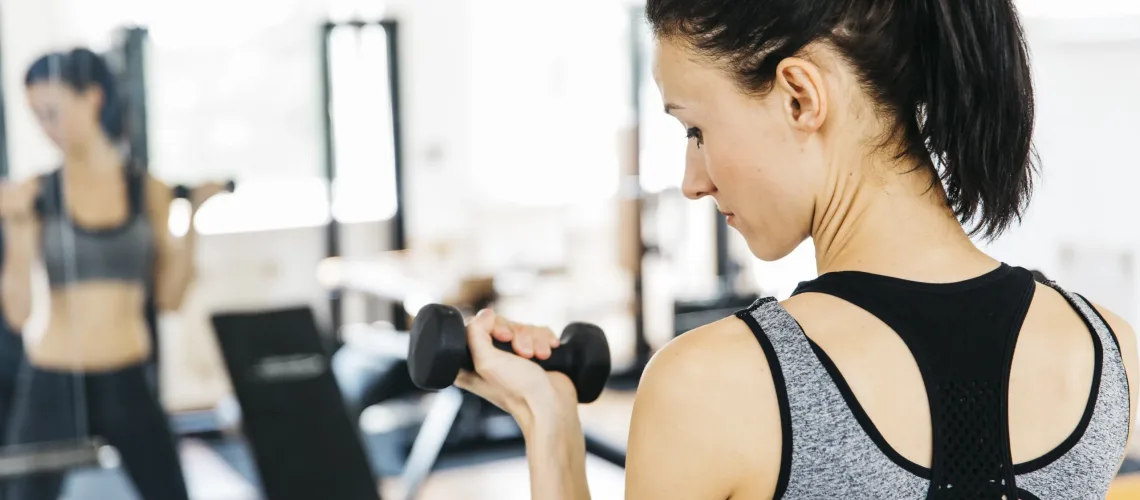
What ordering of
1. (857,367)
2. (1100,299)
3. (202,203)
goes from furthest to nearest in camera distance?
(1100,299) → (202,203) → (857,367)

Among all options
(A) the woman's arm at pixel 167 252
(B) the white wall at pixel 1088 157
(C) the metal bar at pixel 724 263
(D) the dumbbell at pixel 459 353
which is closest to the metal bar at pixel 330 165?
(A) the woman's arm at pixel 167 252

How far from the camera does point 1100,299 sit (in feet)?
11.7

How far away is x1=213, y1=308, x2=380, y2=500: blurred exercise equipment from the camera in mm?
3236

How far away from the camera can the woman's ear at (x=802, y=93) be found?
29.1 inches

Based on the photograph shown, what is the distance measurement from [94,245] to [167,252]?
0.91 ft

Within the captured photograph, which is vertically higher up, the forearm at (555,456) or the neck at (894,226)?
the neck at (894,226)

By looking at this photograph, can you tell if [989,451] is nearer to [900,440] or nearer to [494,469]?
[900,440]

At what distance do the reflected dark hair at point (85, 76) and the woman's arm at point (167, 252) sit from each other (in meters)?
0.20

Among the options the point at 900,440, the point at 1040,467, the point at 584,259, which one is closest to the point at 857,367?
the point at 900,440

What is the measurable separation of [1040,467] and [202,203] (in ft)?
9.37

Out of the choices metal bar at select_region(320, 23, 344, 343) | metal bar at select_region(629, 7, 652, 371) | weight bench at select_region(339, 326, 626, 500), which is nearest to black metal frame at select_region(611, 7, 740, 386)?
metal bar at select_region(629, 7, 652, 371)

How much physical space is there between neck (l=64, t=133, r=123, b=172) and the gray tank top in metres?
0.05

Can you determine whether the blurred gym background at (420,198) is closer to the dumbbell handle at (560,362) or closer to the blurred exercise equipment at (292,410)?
the blurred exercise equipment at (292,410)

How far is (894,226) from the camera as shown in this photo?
2.59 ft
